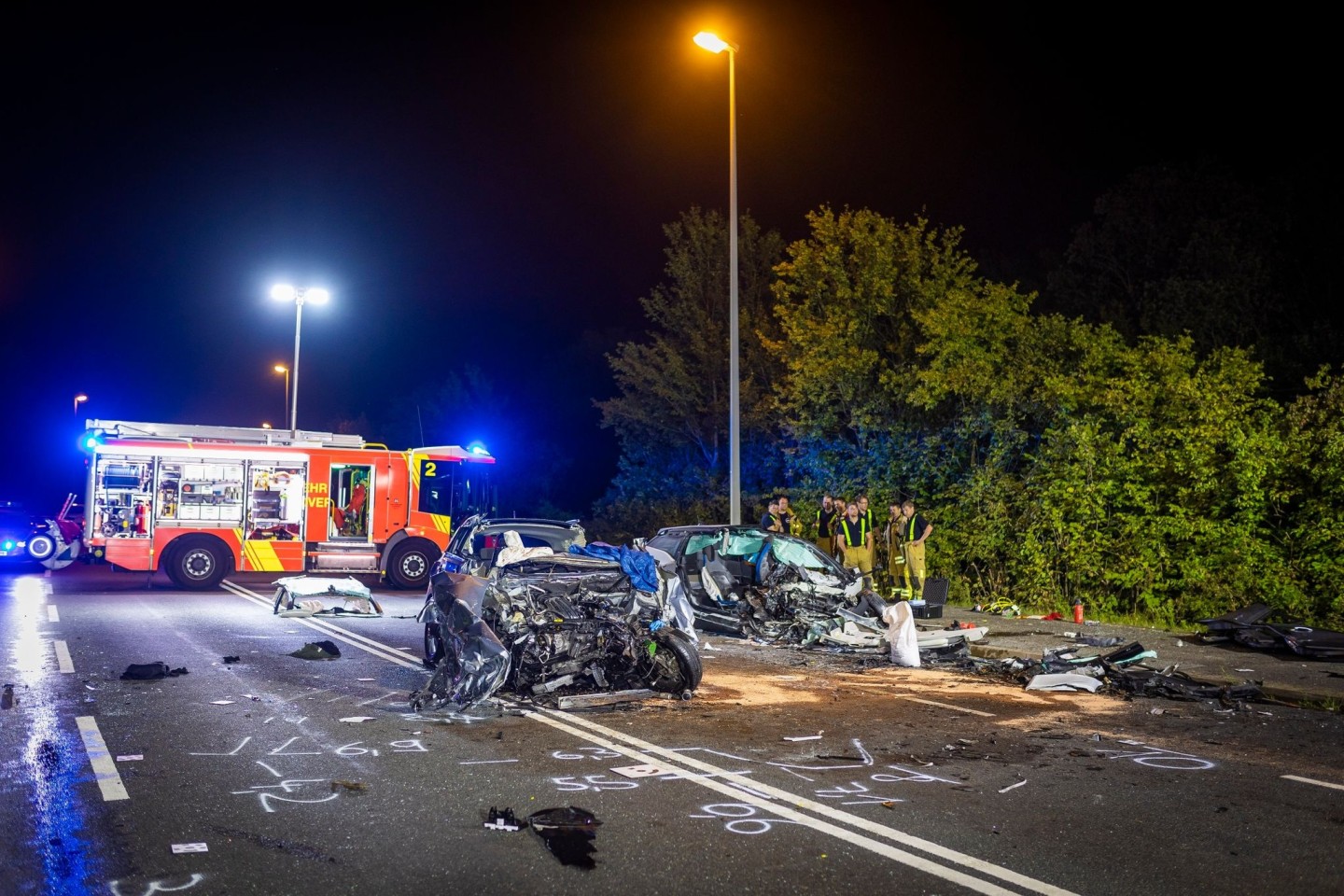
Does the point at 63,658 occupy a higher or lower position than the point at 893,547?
lower

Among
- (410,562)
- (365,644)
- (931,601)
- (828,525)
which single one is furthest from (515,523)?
(410,562)

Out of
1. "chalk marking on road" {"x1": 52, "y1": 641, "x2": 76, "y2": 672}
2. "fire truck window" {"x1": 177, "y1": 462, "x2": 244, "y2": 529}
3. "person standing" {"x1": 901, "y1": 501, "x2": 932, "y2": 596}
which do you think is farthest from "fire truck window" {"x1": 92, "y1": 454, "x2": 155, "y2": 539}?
"person standing" {"x1": 901, "y1": 501, "x2": 932, "y2": 596}

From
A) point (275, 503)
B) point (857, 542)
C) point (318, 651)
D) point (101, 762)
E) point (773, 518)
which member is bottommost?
point (101, 762)

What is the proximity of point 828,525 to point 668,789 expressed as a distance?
12584 millimetres

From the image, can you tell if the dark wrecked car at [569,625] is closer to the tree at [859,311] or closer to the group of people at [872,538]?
the group of people at [872,538]

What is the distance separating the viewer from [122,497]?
20.6m

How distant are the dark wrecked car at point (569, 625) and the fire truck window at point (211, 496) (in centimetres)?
1295

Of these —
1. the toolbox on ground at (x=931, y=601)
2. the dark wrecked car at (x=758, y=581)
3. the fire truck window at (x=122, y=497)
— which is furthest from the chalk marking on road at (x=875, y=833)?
the fire truck window at (x=122, y=497)

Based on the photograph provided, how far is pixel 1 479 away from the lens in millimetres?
58188

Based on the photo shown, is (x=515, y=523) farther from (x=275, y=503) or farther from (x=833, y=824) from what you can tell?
(x=275, y=503)

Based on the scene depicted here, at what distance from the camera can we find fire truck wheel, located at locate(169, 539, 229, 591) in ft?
68.0

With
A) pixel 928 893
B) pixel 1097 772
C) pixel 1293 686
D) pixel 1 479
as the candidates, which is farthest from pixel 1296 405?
pixel 1 479

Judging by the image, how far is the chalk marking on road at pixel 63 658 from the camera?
34.8ft

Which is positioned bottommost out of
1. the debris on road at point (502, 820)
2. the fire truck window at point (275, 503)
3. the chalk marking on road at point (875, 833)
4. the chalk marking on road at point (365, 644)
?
the chalk marking on road at point (875, 833)
